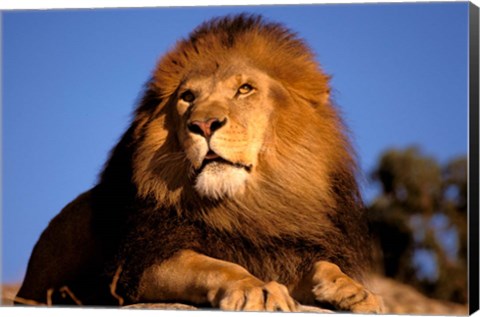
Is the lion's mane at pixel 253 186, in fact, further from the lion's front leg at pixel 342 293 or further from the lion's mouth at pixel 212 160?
the lion's front leg at pixel 342 293

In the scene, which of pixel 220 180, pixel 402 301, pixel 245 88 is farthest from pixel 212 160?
pixel 402 301

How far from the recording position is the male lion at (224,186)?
5.72 m

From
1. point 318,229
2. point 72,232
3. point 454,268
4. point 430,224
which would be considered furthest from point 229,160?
point 430,224

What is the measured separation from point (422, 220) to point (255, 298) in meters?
2.72

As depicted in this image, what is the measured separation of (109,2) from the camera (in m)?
6.62

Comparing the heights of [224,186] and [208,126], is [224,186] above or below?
below

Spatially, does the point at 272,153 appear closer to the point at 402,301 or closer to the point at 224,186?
the point at 224,186

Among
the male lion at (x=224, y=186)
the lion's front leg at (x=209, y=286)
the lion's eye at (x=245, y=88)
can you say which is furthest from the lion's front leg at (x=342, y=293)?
the lion's eye at (x=245, y=88)

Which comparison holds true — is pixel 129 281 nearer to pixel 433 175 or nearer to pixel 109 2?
pixel 109 2

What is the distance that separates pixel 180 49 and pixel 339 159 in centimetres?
88

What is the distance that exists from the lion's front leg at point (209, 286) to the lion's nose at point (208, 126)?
0.51m

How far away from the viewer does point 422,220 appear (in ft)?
25.6

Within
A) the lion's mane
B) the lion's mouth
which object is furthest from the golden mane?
the lion's mouth

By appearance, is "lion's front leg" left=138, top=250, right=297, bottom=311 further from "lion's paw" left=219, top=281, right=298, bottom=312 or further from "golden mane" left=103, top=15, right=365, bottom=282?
"golden mane" left=103, top=15, right=365, bottom=282
